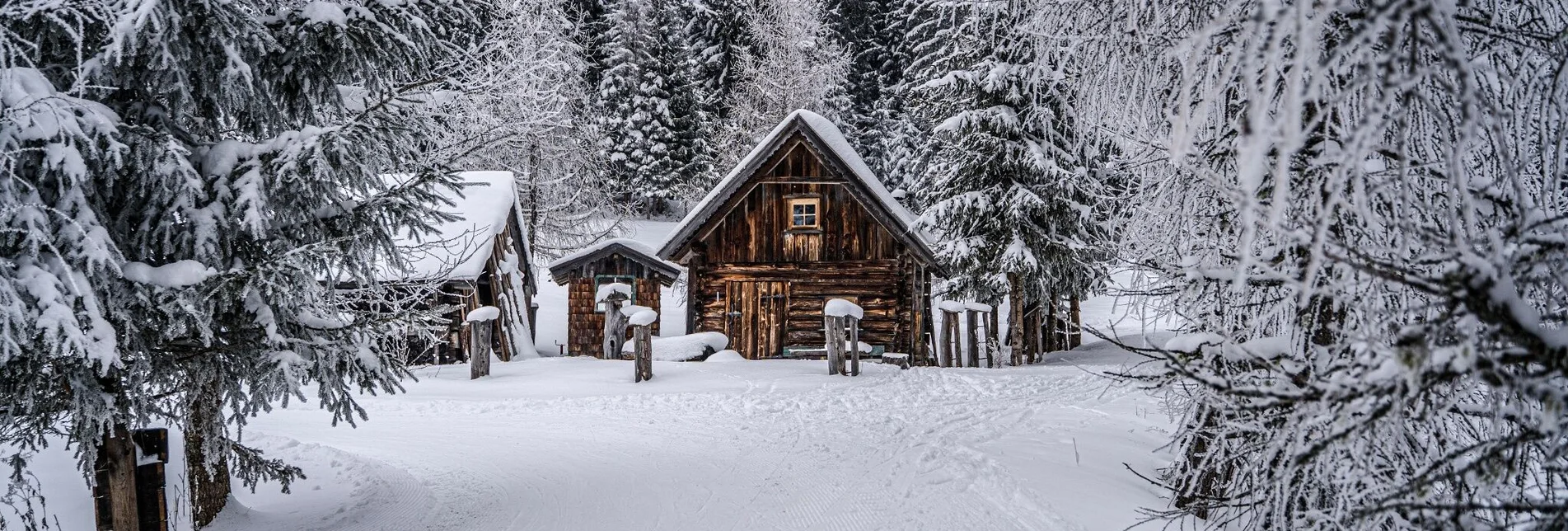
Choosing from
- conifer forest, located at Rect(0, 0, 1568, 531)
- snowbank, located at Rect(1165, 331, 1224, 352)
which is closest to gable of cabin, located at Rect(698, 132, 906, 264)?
conifer forest, located at Rect(0, 0, 1568, 531)

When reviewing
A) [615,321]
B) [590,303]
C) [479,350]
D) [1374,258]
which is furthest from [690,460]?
[590,303]

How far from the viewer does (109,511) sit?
15.5ft

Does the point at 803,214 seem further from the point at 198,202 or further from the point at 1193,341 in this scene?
the point at 1193,341

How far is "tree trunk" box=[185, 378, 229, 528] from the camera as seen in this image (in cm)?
504

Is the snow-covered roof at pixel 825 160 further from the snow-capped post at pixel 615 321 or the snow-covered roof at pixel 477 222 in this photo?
the snow-covered roof at pixel 477 222

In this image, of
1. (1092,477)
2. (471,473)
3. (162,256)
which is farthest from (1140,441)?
(162,256)

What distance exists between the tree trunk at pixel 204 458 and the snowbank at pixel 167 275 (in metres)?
0.76

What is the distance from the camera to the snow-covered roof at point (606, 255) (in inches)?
789

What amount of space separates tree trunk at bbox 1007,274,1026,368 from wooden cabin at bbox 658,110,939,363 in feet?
5.60

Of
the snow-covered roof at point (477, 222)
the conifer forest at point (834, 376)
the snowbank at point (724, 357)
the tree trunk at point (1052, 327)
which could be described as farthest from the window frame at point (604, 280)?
the tree trunk at point (1052, 327)

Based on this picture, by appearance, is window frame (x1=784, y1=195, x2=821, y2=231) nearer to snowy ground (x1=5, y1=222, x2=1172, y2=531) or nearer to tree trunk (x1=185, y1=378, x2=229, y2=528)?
snowy ground (x1=5, y1=222, x2=1172, y2=531)

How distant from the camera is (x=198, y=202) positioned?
4.77 m

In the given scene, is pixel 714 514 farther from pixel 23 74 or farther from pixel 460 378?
pixel 460 378

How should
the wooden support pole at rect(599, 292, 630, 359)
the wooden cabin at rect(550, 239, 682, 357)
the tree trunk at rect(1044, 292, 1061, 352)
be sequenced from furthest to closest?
the wooden cabin at rect(550, 239, 682, 357), the tree trunk at rect(1044, 292, 1061, 352), the wooden support pole at rect(599, 292, 630, 359)
